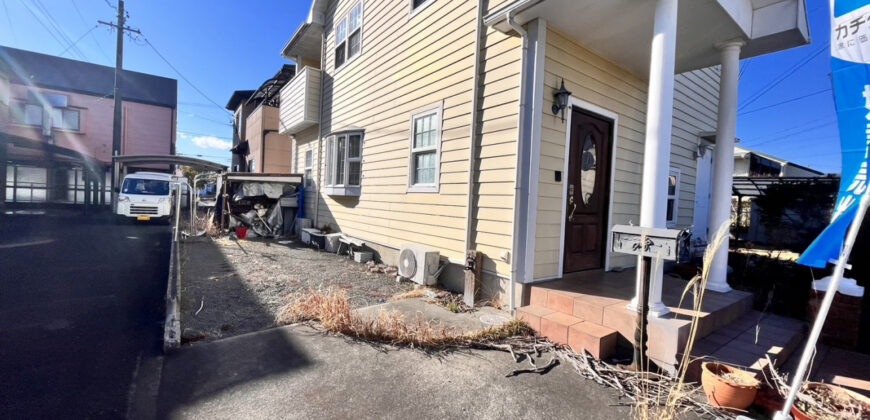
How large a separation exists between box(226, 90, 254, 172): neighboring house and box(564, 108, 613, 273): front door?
18.4m

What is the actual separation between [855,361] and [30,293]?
9260 mm

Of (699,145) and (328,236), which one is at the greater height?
(699,145)

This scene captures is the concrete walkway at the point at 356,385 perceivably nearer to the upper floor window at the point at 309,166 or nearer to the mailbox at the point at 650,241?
the mailbox at the point at 650,241

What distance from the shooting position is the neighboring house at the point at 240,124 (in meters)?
20.0

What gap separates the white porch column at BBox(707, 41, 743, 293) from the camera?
4328mm

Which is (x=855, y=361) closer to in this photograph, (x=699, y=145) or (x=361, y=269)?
(x=699, y=145)

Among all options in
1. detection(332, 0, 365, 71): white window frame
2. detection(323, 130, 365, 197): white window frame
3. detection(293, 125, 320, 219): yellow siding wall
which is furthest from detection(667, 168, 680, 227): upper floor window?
detection(293, 125, 320, 219): yellow siding wall

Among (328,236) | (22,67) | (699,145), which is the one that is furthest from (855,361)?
(22,67)

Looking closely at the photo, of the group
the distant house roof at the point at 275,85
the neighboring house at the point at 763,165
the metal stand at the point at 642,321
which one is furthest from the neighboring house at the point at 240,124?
the neighboring house at the point at 763,165

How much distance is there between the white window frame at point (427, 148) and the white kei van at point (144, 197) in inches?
467

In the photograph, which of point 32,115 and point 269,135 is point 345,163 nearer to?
point 269,135

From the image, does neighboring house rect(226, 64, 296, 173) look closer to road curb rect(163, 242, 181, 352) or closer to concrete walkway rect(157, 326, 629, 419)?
road curb rect(163, 242, 181, 352)

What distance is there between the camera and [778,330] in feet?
12.2

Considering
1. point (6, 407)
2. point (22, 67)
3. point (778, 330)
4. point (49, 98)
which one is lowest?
point (6, 407)
